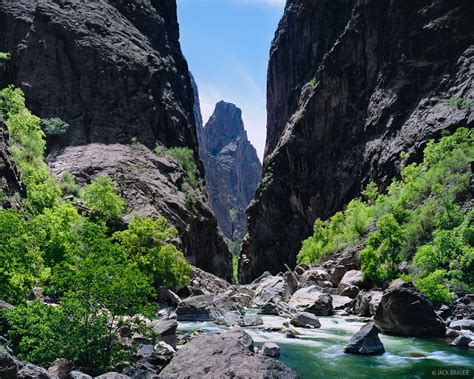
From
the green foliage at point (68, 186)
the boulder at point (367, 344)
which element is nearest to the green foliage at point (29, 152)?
the green foliage at point (68, 186)

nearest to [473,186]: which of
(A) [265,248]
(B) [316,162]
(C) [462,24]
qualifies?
(C) [462,24]

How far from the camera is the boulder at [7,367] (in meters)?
9.63

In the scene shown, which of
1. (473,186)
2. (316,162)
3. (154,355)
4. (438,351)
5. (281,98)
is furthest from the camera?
(281,98)

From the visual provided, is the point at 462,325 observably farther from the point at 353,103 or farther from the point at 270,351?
the point at 353,103

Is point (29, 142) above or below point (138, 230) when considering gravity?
above

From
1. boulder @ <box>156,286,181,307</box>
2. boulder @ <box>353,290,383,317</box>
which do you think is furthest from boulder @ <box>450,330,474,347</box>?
boulder @ <box>156,286,181,307</box>

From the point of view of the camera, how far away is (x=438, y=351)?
1848 centimetres

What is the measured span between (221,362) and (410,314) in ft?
44.4

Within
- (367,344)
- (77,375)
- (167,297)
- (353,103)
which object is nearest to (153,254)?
(167,297)

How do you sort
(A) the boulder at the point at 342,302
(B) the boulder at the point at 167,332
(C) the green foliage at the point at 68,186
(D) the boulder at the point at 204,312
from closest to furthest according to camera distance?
(B) the boulder at the point at 167,332 < (D) the boulder at the point at 204,312 < (A) the boulder at the point at 342,302 < (C) the green foliage at the point at 68,186

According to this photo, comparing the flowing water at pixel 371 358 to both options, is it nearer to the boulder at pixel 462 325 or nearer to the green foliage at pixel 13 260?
the boulder at pixel 462 325

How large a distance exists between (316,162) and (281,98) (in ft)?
120

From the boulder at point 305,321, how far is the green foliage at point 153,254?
45.9 ft

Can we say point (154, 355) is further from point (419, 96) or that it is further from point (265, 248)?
point (265, 248)
